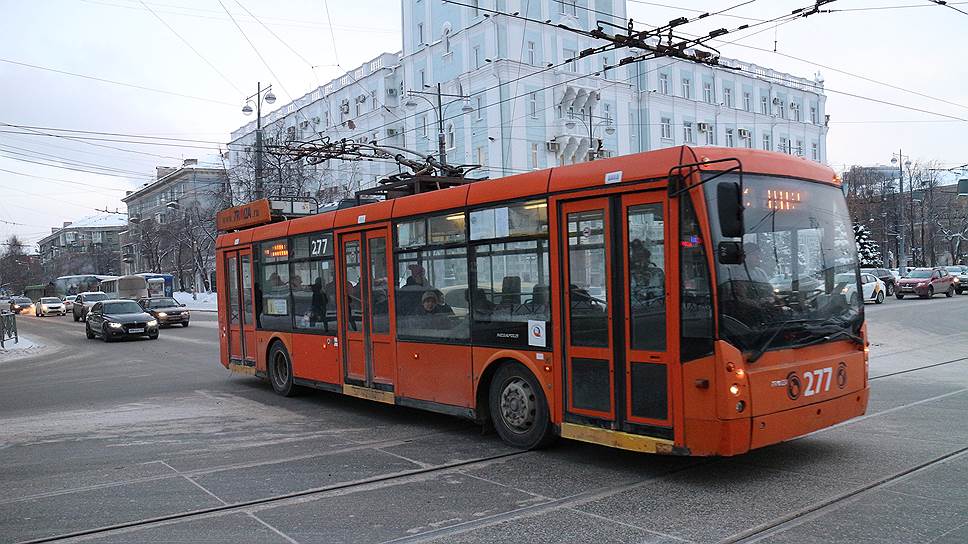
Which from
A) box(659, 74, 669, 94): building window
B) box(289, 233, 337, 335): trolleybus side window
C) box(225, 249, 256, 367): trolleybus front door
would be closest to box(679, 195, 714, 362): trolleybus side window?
box(289, 233, 337, 335): trolleybus side window

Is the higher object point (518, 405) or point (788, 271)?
point (788, 271)

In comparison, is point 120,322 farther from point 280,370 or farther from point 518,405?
point 518,405

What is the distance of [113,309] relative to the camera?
28906 millimetres

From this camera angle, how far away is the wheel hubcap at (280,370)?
41.0 feet

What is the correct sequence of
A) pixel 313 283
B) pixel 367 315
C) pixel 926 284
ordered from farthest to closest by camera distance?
pixel 926 284
pixel 313 283
pixel 367 315

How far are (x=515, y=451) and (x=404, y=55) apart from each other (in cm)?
4973

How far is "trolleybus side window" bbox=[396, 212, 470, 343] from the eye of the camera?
338 inches

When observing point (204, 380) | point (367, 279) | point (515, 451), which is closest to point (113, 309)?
point (204, 380)

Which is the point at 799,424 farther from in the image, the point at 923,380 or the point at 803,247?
the point at 923,380

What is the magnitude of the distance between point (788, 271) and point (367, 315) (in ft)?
18.0

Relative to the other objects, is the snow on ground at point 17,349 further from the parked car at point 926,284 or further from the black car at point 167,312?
the parked car at point 926,284

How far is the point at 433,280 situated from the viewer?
29.5 ft

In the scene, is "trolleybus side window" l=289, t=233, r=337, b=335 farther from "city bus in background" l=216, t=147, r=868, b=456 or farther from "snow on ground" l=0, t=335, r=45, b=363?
"snow on ground" l=0, t=335, r=45, b=363

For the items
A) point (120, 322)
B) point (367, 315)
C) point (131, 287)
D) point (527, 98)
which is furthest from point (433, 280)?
point (131, 287)
